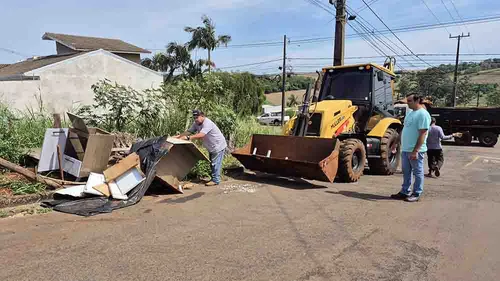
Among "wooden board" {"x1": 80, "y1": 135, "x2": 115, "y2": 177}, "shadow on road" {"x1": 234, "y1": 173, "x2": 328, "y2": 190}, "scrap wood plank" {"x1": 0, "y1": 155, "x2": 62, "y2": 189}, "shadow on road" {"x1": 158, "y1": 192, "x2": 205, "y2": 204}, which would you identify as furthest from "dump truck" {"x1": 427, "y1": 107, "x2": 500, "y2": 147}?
"scrap wood plank" {"x1": 0, "y1": 155, "x2": 62, "y2": 189}

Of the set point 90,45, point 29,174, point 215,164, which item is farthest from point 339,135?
point 90,45

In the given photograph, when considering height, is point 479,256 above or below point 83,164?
below

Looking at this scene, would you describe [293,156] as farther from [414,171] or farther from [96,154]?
[96,154]

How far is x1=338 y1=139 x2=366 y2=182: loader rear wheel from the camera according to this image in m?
7.68

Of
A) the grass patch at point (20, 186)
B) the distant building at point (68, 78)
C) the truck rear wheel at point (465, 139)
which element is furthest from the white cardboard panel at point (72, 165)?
the truck rear wheel at point (465, 139)

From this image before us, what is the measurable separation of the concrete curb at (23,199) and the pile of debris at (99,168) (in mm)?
143

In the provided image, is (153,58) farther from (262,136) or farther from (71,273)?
(71,273)

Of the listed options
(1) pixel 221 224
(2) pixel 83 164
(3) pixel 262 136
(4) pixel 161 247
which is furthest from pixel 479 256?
(2) pixel 83 164

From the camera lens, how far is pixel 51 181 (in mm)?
6180

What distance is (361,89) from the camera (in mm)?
9344

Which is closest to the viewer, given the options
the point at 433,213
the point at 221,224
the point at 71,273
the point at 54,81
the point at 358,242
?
the point at 71,273

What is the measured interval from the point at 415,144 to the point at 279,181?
288cm

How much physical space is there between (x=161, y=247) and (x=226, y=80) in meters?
27.2

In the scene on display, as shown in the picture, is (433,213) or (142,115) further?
(142,115)
